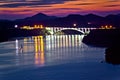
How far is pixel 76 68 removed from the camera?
21062 mm

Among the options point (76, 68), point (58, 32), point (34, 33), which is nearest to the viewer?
point (76, 68)

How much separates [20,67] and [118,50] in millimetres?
5396

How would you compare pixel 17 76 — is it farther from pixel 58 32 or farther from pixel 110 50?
pixel 58 32

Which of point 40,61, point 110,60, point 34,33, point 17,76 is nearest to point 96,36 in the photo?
point 40,61

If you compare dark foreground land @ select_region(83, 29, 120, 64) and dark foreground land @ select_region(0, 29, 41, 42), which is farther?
dark foreground land @ select_region(0, 29, 41, 42)

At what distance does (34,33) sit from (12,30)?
878 centimetres

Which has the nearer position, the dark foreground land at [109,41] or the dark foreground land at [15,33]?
the dark foreground land at [109,41]

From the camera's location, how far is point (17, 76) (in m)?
18.5

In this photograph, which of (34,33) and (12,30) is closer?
(12,30)

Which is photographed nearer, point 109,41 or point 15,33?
point 109,41

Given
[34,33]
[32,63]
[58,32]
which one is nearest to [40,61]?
[32,63]

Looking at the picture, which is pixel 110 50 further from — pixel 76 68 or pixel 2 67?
pixel 2 67

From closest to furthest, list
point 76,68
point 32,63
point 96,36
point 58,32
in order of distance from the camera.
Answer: point 76,68
point 32,63
point 96,36
point 58,32

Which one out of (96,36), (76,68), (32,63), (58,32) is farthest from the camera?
(58,32)
